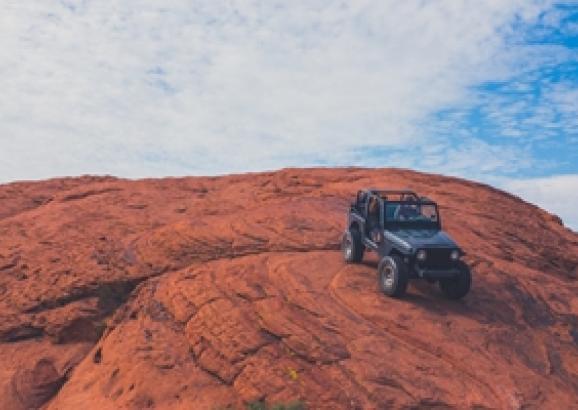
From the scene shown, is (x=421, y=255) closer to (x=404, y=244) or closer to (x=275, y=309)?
(x=404, y=244)

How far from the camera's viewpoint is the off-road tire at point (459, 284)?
13107mm

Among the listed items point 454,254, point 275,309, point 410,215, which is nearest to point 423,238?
point 454,254

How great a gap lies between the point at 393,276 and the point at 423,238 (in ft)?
3.48

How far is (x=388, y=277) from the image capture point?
1302cm

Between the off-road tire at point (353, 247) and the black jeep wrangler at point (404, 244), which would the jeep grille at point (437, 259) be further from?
the off-road tire at point (353, 247)

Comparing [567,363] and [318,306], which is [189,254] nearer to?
[318,306]

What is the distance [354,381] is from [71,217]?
1372 cm

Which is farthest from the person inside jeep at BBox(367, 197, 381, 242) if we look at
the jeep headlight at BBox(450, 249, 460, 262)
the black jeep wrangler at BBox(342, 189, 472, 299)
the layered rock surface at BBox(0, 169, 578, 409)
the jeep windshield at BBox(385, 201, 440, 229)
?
the jeep headlight at BBox(450, 249, 460, 262)

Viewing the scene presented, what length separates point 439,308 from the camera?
13133mm

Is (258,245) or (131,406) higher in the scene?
(258,245)

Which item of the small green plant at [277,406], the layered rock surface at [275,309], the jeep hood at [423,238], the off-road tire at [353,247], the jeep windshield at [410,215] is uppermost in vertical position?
the jeep windshield at [410,215]

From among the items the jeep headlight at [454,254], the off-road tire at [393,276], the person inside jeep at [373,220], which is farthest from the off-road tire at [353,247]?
the jeep headlight at [454,254]

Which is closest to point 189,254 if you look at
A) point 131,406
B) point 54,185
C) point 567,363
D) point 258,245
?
point 258,245

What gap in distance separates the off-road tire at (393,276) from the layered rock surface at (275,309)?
26 centimetres
